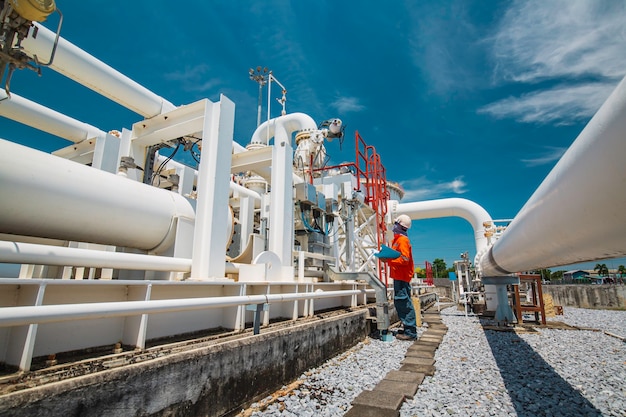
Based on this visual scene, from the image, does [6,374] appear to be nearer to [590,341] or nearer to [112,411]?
[112,411]

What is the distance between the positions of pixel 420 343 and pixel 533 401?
6.89ft

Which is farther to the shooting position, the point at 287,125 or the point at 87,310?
the point at 287,125

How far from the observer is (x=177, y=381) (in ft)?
6.22

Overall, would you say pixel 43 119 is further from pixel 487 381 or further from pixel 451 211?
pixel 451 211

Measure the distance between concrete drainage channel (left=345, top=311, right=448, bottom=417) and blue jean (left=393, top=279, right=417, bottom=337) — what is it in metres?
0.57

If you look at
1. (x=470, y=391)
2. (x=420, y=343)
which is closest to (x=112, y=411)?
(x=470, y=391)

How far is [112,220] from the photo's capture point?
10.00ft

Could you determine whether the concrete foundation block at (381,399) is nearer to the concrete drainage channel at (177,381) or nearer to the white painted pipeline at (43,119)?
the concrete drainage channel at (177,381)

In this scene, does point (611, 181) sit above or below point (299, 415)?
above

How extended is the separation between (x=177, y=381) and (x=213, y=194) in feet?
6.39

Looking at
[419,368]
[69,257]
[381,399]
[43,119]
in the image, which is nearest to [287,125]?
[43,119]

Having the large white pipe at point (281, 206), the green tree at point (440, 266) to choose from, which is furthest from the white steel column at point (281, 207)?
the green tree at point (440, 266)

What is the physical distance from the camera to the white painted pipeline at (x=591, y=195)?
0.86 metres

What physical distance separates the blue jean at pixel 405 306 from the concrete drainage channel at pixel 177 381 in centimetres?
225
